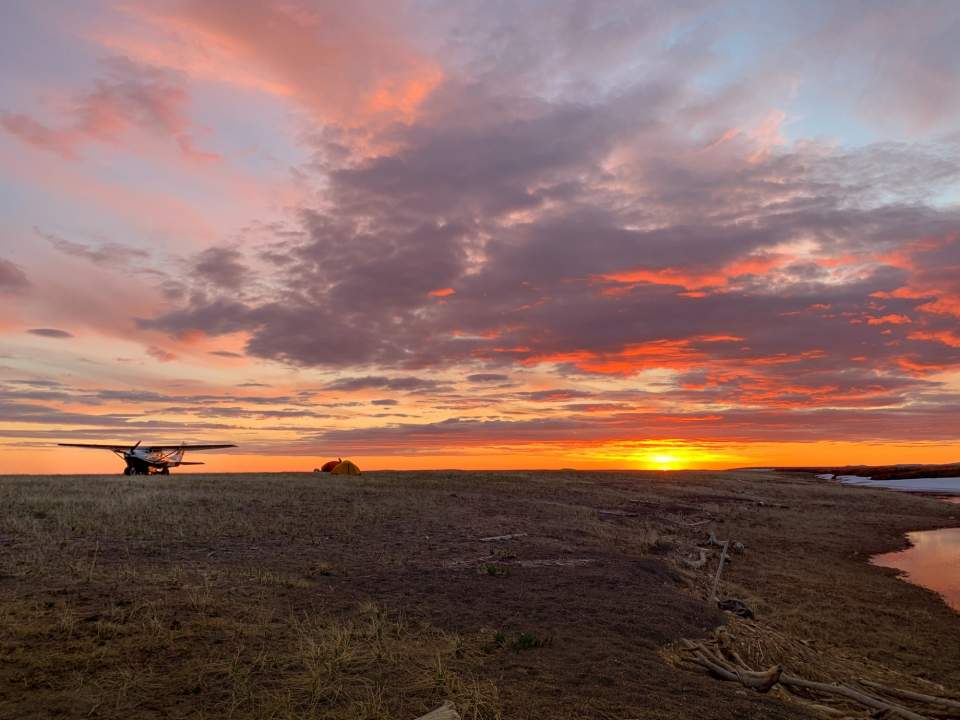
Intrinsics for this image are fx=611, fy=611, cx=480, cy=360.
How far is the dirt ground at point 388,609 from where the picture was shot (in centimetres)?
796

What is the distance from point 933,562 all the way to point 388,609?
2694 centimetres

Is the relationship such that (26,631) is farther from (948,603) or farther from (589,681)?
(948,603)

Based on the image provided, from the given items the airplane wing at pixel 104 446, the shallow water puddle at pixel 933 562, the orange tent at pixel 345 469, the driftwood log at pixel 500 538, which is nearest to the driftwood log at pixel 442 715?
the driftwood log at pixel 500 538

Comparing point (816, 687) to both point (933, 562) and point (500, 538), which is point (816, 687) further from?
point (933, 562)

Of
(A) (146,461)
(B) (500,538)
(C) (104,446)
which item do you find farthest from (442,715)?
(C) (104,446)

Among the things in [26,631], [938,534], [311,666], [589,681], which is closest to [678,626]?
[589,681]

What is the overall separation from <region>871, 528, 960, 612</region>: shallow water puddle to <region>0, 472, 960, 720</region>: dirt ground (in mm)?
1168

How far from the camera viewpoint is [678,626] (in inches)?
478

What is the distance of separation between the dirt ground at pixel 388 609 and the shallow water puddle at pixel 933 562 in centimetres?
117

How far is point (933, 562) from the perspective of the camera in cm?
2708

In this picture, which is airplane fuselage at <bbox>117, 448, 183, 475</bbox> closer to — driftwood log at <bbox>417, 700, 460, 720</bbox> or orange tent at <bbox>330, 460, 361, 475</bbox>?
orange tent at <bbox>330, 460, 361, 475</bbox>

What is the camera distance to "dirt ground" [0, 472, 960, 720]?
796cm

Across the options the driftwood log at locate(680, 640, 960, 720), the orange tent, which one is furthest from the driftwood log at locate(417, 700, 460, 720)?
the orange tent

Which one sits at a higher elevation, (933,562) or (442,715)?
(442,715)
